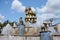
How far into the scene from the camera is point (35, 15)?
42.2ft

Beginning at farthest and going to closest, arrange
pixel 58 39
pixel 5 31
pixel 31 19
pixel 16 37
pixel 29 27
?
pixel 31 19
pixel 29 27
pixel 5 31
pixel 16 37
pixel 58 39

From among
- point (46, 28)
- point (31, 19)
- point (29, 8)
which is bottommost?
point (46, 28)

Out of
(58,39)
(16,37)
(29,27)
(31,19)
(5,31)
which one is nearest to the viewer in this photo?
(58,39)

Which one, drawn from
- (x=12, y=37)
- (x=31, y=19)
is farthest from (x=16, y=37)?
(x=31, y=19)

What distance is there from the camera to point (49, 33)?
6730 mm

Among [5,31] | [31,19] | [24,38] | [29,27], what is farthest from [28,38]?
[31,19]

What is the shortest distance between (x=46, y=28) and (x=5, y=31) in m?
2.56

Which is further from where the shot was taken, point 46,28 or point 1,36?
point 1,36

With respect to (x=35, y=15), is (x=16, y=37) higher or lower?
lower

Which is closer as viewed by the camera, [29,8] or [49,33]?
[49,33]

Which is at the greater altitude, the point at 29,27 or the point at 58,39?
the point at 29,27

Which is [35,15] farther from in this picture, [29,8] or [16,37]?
[16,37]

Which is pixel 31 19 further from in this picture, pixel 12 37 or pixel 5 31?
pixel 12 37

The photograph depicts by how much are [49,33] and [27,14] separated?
605cm
